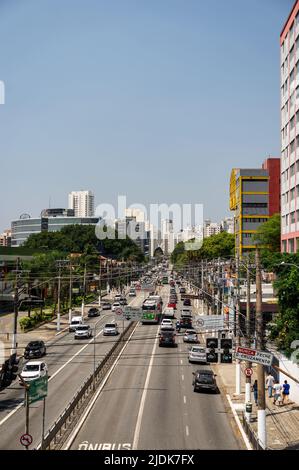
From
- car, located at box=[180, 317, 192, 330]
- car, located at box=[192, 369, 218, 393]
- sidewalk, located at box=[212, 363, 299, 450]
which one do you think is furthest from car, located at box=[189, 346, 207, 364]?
car, located at box=[180, 317, 192, 330]

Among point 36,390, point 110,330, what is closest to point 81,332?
point 110,330

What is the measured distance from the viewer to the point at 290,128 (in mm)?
60625

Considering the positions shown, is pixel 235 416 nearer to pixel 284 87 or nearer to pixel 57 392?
pixel 57 392

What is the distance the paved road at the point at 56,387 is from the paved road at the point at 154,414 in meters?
2.28

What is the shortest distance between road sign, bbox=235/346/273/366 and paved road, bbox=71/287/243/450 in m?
4.05

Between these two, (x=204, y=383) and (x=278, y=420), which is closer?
(x=278, y=420)

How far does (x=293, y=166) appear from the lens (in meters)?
59.6

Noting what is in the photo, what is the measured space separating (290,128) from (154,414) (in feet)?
132

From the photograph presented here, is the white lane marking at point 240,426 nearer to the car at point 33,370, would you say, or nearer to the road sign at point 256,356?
the road sign at point 256,356

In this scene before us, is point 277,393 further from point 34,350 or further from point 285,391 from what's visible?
point 34,350

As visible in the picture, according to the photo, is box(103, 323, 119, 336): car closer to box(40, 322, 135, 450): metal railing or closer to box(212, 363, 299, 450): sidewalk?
box(40, 322, 135, 450): metal railing
